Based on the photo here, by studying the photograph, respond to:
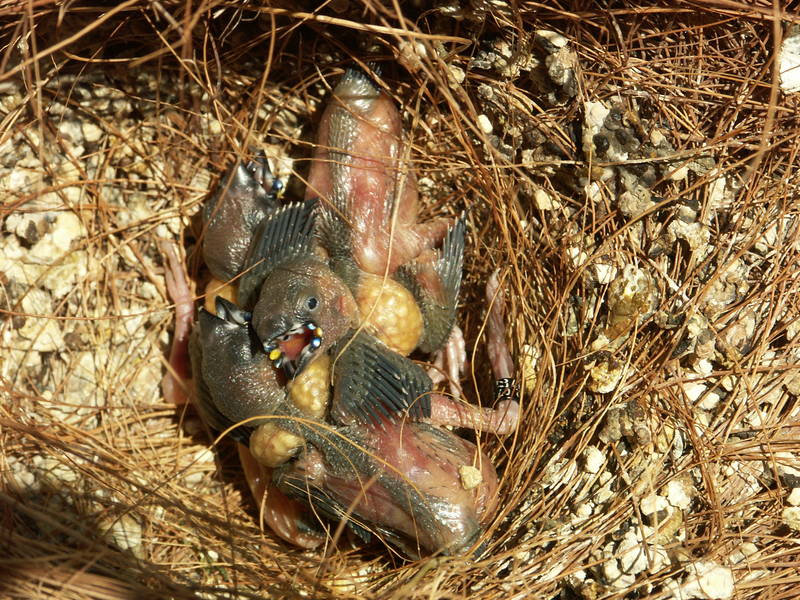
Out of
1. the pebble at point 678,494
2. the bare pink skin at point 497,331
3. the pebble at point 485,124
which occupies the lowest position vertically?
the pebble at point 678,494

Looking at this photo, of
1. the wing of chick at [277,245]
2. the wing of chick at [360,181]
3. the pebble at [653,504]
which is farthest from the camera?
the wing of chick at [360,181]

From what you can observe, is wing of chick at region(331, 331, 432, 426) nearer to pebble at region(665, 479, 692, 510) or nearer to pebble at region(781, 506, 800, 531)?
pebble at region(665, 479, 692, 510)

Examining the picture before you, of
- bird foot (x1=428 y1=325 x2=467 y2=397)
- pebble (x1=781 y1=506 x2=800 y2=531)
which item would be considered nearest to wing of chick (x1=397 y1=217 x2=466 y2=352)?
bird foot (x1=428 y1=325 x2=467 y2=397)

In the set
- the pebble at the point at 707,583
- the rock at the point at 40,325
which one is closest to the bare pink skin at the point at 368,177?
the pebble at the point at 707,583

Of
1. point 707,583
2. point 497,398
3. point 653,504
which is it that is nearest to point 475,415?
point 497,398

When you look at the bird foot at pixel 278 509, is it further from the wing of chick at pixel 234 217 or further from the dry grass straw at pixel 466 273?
the wing of chick at pixel 234 217

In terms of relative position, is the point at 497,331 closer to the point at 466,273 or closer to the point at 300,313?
the point at 466,273

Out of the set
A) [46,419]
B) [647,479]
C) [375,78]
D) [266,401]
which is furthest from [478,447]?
[46,419]
